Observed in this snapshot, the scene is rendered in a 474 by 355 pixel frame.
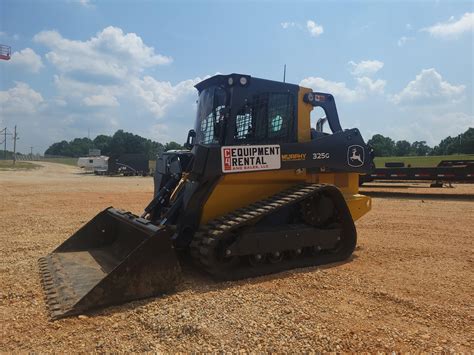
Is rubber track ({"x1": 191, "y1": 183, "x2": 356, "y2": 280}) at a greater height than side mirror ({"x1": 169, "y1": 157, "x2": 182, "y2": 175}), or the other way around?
side mirror ({"x1": 169, "y1": 157, "x2": 182, "y2": 175})

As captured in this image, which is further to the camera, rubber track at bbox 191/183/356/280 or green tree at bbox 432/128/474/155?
green tree at bbox 432/128/474/155

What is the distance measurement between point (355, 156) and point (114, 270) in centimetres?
455

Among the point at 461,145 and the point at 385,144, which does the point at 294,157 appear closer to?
the point at 461,145

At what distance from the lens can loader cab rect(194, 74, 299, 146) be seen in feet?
19.9

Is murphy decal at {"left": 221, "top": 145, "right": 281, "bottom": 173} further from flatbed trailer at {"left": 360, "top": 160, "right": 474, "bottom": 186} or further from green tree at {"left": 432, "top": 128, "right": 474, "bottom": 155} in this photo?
green tree at {"left": 432, "top": 128, "right": 474, "bottom": 155}

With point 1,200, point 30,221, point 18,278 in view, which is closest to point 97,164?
point 1,200

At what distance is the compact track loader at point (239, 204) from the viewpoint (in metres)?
5.14

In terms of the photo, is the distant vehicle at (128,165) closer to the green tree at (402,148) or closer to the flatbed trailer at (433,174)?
the flatbed trailer at (433,174)

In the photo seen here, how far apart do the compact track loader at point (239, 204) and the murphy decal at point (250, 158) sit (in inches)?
0.6

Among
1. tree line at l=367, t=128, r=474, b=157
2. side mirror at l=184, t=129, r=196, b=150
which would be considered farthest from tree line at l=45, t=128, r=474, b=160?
side mirror at l=184, t=129, r=196, b=150

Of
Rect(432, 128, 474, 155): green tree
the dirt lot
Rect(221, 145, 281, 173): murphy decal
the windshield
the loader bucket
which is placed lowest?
the dirt lot

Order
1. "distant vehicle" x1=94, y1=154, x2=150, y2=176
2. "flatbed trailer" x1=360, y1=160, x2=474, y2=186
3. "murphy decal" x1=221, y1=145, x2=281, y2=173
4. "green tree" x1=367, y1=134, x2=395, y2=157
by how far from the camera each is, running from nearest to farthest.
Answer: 1. "murphy decal" x1=221, y1=145, x2=281, y2=173
2. "flatbed trailer" x1=360, y1=160, x2=474, y2=186
3. "distant vehicle" x1=94, y1=154, x2=150, y2=176
4. "green tree" x1=367, y1=134, x2=395, y2=157

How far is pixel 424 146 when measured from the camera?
127125mm

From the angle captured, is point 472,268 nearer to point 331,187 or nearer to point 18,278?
point 331,187
